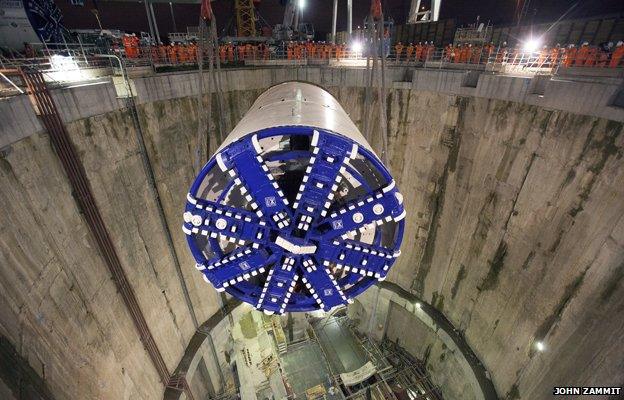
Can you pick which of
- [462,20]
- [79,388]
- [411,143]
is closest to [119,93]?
[79,388]

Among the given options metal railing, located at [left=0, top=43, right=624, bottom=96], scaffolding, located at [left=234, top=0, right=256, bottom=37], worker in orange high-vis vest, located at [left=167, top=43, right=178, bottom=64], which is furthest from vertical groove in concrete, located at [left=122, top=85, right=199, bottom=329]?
scaffolding, located at [left=234, top=0, right=256, bottom=37]

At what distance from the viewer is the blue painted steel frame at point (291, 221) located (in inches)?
167

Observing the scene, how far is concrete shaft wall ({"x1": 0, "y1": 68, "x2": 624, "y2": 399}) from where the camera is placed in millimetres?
5230

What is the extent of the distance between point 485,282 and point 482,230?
169 cm

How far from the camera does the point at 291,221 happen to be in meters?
4.48

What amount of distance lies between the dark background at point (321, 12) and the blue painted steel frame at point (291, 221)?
22593 mm

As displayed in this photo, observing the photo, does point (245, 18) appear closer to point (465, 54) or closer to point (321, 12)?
point (321, 12)

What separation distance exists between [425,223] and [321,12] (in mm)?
21484

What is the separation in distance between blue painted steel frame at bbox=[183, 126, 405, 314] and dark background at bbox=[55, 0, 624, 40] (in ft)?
74.1

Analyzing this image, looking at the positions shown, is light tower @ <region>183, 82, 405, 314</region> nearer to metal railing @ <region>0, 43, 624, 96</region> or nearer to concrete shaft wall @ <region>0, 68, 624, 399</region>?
concrete shaft wall @ <region>0, 68, 624, 399</region>

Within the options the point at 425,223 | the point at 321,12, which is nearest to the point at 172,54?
the point at 425,223

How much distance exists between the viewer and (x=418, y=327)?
12.5 m

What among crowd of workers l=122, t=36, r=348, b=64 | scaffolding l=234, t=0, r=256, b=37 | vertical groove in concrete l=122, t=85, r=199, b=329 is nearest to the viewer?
vertical groove in concrete l=122, t=85, r=199, b=329

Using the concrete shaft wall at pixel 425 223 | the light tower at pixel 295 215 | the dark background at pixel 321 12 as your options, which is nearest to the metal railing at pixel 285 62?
the concrete shaft wall at pixel 425 223
